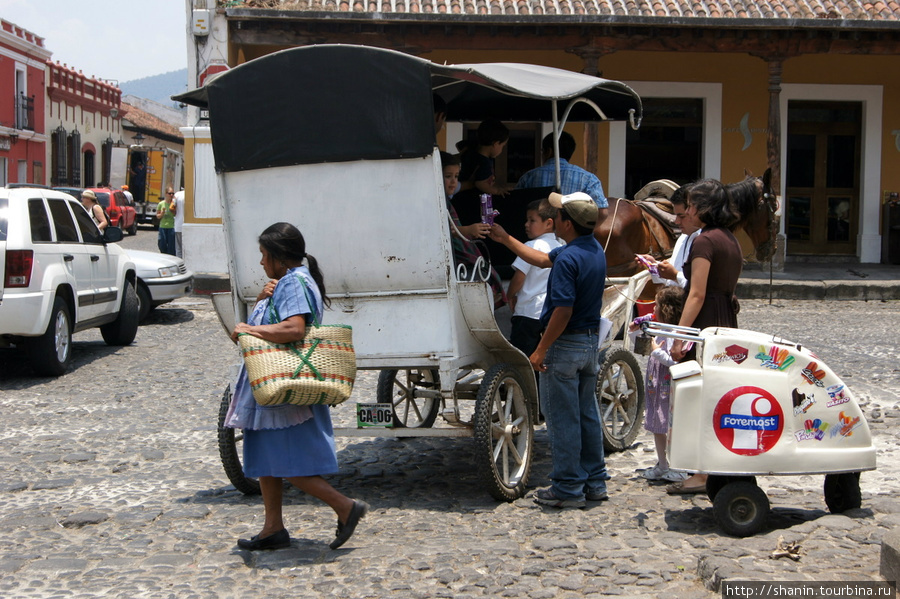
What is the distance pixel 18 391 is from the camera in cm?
906

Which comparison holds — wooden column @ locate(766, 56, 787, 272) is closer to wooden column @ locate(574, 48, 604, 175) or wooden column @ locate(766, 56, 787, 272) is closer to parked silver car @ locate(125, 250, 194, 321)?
wooden column @ locate(574, 48, 604, 175)

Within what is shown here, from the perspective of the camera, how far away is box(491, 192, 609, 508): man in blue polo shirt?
211 inches

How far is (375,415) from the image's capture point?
225 inches

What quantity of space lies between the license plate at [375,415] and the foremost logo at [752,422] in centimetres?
183

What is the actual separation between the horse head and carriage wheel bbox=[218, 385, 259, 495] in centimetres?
299

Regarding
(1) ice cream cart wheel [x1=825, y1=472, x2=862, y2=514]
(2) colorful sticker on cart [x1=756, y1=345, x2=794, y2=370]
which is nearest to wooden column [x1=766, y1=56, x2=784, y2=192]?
(1) ice cream cart wheel [x1=825, y1=472, x2=862, y2=514]

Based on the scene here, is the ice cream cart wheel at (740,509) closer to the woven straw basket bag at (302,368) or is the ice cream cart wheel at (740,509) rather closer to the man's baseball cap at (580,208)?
the man's baseball cap at (580,208)

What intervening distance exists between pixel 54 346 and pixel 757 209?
6330 millimetres

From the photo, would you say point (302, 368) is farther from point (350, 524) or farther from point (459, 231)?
point (459, 231)

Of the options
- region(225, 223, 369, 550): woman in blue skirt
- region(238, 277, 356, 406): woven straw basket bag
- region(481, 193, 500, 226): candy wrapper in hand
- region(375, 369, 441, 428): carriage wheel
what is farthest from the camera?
region(375, 369, 441, 428): carriage wheel

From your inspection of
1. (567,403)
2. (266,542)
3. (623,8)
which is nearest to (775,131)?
(623,8)

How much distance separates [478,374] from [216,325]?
24.2ft

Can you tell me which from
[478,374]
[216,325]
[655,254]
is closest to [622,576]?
[478,374]

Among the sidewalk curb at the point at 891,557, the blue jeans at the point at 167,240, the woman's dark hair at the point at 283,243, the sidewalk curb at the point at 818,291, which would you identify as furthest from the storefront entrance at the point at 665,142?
the sidewalk curb at the point at 891,557
